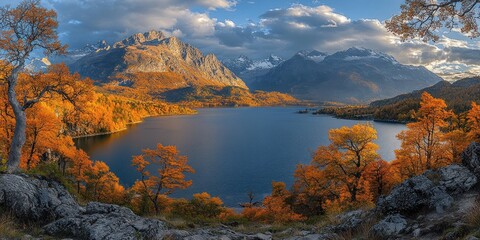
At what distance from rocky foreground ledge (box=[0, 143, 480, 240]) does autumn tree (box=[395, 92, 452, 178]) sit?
38.8 metres

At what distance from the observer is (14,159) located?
1773cm

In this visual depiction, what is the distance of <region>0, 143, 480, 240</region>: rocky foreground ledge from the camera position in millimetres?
11383

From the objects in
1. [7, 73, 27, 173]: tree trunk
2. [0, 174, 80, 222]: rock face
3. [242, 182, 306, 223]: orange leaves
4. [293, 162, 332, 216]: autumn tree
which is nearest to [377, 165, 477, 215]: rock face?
[0, 174, 80, 222]: rock face

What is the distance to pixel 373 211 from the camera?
46.3 feet

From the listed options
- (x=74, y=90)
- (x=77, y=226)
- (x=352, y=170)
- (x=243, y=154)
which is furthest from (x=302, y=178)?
(x=243, y=154)

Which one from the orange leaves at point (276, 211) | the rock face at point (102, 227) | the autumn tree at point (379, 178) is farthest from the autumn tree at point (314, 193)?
the rock face at point (102, 227)

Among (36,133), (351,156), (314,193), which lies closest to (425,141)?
(351,156)

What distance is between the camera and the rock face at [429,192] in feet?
41.0

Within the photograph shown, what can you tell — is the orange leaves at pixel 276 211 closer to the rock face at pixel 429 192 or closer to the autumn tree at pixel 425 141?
the autumn tree at pixel 425 141

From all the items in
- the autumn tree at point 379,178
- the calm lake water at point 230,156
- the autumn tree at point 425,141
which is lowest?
the calm lake water at point 230,156

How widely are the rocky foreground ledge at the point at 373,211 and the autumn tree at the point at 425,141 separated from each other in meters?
38.8

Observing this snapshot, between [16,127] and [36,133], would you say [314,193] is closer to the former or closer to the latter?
[16,127]

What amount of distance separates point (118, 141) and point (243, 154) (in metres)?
64.2

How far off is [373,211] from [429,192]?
2427mm
